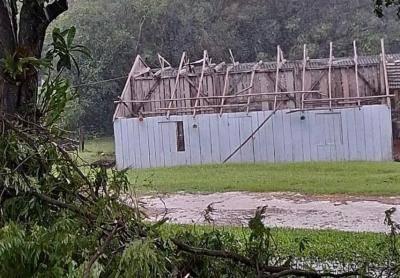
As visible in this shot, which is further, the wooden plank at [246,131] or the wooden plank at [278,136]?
the wooden plank at [246,131]

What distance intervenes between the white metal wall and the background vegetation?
203 inches

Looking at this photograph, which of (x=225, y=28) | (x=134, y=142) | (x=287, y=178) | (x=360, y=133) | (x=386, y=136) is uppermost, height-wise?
(x=225, y=28)

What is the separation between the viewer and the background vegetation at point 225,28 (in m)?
19.6

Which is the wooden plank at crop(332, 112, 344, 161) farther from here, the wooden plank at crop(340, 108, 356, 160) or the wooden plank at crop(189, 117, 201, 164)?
the wooden plank at crop(189, 117, 201, 164)

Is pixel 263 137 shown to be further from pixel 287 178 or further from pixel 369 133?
pixel 287 178

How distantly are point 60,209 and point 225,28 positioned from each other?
66.1 feet

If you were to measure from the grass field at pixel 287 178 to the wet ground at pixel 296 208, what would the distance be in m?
0.42

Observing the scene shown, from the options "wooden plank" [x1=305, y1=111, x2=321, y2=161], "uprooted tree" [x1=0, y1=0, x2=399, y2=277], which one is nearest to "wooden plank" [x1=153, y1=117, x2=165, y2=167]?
"wooden plank" [x1=305, y1=111, x2=321, y2=161]

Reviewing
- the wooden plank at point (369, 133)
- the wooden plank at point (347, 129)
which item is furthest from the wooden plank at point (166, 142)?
the wooden plank at point (369, 133)

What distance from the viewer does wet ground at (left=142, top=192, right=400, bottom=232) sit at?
691cm

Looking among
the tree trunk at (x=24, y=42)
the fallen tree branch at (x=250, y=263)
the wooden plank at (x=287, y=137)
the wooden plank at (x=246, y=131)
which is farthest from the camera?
the wooden plank at (x=246, y=131)

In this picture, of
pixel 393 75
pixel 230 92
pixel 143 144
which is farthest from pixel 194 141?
pixel 393 75

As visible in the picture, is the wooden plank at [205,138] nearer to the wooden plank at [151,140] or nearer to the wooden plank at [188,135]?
the wooden plank at [188,135]

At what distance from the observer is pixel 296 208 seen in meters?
8.23
